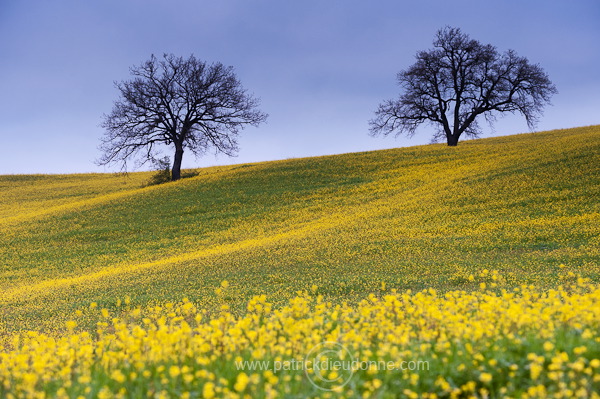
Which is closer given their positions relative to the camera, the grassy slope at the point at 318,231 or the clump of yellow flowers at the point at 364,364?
the clump of yellow flowers at the point at 364,364

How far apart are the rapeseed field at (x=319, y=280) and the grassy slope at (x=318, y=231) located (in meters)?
0.15

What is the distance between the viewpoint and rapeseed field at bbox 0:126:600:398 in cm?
529

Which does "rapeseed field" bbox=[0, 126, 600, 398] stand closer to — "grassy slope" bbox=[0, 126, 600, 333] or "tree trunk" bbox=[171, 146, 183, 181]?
"grassy slope" bbox=[0, 126, 600, 333]

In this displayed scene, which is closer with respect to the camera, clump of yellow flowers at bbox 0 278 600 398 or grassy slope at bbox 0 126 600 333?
clump of yellow flowers at bbox 0 278 600 398

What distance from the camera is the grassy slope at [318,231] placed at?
51.8 feet

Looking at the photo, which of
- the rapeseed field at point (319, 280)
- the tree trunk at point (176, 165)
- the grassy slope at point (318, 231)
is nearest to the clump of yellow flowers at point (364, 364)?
the rapeseed field at point (319, 280)

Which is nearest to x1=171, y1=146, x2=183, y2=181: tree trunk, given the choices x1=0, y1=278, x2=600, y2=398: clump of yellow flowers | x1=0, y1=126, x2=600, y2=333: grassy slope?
x1=0, y1=126, x2=600, y2=333: grassy slope

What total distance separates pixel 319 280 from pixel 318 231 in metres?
9.99

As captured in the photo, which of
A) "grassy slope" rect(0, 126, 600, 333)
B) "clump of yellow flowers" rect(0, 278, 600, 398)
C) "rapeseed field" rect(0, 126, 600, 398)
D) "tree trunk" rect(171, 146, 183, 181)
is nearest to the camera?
"clump of yellow flowers" rect(0, 278, 600, 398)

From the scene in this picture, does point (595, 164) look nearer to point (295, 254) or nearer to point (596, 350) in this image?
point (295, 254)

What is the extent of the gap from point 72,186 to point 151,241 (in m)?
33.2

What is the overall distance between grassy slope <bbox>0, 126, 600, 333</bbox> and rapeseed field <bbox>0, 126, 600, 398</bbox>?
15 centimetres

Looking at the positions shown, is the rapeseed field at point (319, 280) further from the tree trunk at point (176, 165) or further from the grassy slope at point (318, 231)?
the tree trunk at point (176, 165)

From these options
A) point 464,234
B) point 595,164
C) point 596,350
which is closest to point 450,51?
point 595,164
